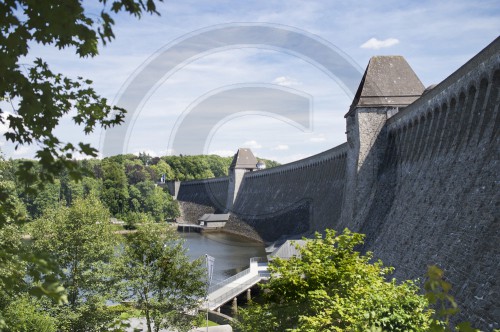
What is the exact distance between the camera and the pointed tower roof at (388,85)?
3700 centimetres

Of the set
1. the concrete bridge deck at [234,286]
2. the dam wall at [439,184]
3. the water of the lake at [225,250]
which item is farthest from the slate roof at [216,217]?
the concrete bridge deck at [234,286]

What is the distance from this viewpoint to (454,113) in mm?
25703

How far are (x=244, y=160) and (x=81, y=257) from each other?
74.3 metres

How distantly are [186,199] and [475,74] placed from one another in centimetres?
9950

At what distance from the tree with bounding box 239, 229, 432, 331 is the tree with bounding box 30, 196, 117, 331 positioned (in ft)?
30.6

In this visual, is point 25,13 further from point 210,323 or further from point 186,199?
point 186,199

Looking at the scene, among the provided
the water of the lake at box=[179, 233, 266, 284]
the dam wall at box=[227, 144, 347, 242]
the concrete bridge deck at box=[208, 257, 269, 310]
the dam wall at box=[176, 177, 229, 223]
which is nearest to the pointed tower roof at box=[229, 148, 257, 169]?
the dam wall at box=[227, 144, 347, 242]

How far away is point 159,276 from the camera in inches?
832

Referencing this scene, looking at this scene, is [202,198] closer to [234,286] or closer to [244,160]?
[244,160]

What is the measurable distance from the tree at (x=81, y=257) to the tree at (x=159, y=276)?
1.39m

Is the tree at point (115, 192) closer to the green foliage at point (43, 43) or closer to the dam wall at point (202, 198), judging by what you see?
the dam wall at point (202, 198)

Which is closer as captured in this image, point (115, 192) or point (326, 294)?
point (326, 294)

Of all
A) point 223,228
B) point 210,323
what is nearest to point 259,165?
point 223,228

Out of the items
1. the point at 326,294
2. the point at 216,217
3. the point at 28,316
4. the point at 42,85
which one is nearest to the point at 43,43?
the point at 42,85
